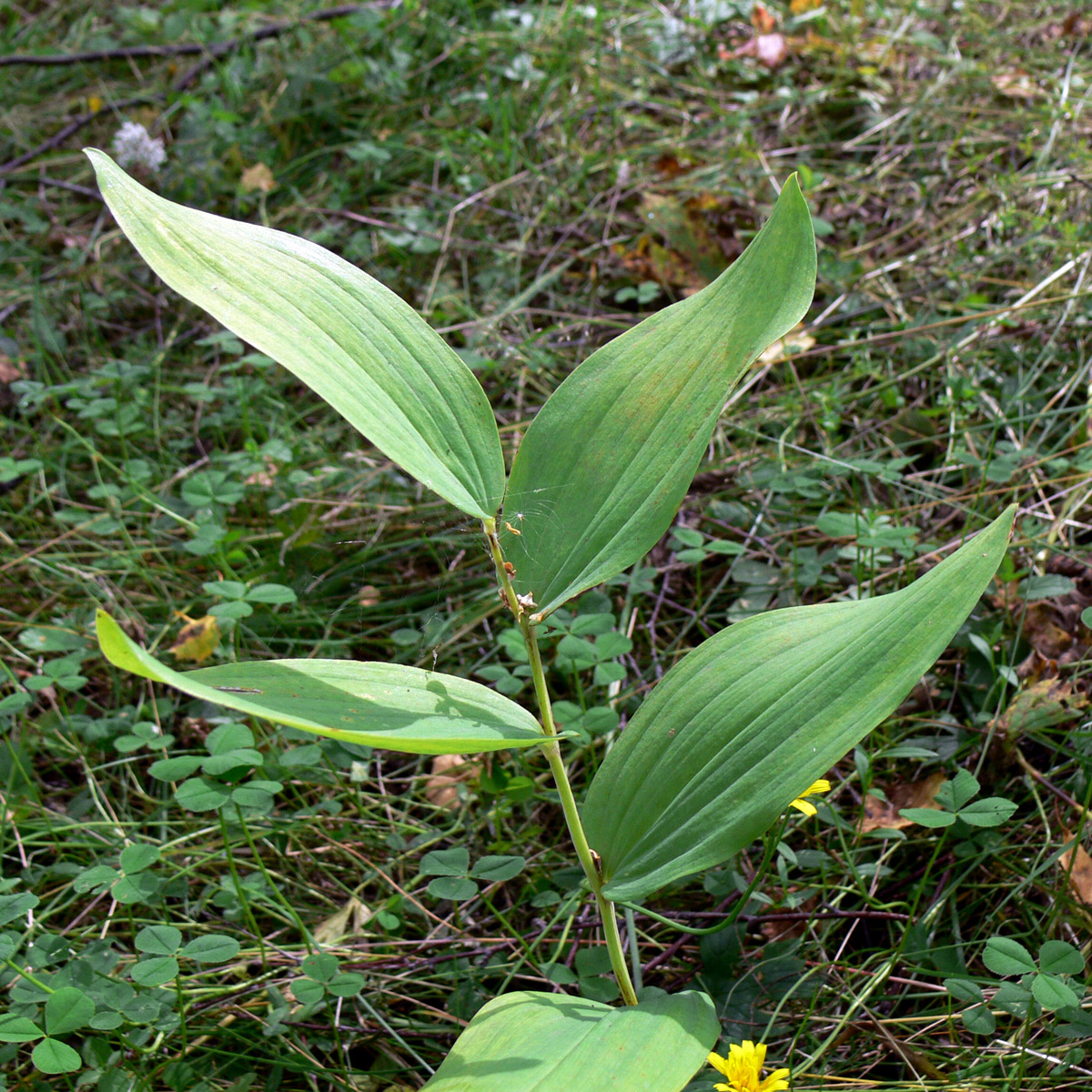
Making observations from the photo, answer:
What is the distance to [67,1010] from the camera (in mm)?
1010

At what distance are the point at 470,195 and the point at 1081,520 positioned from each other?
1.80 m

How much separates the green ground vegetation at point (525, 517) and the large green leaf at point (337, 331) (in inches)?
8.2

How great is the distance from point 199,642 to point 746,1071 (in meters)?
1.15

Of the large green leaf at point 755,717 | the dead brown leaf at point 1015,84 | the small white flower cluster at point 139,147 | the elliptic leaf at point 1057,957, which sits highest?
the dead brown leaf at point 1015,84

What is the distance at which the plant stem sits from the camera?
0.90m

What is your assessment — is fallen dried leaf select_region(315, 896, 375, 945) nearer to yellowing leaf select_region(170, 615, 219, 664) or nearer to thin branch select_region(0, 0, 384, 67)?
yellowing leaf select_region(170, 615, 219, 664)

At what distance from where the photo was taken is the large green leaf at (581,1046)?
72 centimetres

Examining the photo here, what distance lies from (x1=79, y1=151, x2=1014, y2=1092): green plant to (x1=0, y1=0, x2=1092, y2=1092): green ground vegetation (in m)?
0.19

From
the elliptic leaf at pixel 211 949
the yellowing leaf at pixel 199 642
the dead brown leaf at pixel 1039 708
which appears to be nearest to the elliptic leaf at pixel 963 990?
the dead brown leaf at pixel 1039 708

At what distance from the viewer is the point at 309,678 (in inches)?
32.1

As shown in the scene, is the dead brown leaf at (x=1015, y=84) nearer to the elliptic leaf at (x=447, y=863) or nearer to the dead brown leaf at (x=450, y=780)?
the dead brown leaf at (x=450, y=780)

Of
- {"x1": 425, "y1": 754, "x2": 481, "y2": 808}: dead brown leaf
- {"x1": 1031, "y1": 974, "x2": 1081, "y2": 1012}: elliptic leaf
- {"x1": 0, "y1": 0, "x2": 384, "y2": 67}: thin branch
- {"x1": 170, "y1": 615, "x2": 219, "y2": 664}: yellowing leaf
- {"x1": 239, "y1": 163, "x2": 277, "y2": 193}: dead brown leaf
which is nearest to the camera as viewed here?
{"x1": 1031, "y1": 974, "x2": 1081, "y2": 1012}: elliptic leaf

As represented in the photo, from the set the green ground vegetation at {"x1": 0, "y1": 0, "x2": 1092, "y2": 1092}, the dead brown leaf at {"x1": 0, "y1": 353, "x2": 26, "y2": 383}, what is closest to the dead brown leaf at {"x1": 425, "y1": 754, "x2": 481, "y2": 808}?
the green ground vegetation at {"x1": 0, "y1": 0, "x2": 1092, "y2": 1092}

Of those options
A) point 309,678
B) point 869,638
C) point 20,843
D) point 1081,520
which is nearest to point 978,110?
point 1081,520
